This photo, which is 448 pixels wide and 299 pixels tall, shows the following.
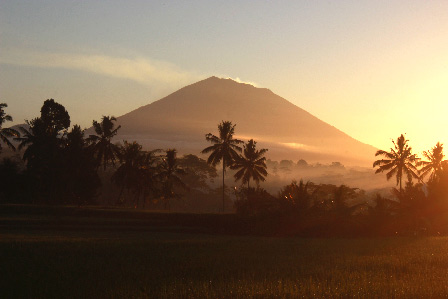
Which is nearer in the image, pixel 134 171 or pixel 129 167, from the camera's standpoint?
pixel 134 171

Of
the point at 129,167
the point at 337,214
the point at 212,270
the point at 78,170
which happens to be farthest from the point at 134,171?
the point at 212,270

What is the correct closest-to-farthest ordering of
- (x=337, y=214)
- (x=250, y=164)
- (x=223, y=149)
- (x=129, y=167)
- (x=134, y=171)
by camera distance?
(x=337, y=214) < (x=134, y=171) < (x=129, y=167) < (x=223, y=149) < (x=250, y=164)

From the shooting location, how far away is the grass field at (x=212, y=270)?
→ 15.2 metres

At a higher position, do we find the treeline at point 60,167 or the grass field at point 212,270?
the treeline at point 60,167

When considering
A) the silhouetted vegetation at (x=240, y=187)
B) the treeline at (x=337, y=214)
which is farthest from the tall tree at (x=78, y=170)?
the treeline at (x=337, y=214)

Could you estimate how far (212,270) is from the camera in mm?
19703

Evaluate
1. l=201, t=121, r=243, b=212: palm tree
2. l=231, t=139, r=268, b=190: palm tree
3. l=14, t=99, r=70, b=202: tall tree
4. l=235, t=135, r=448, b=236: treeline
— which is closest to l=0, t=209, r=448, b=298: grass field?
l=235, t=135, r=448, b=236: treeline

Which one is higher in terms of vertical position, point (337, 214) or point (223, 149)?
point (223, 149)

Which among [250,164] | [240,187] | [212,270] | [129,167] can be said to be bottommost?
[212,270]

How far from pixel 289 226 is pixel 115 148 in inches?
1449

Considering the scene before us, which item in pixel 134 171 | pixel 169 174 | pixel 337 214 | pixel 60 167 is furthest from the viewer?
pixel 169 174

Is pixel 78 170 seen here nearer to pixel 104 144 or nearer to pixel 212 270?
pixel 104 144

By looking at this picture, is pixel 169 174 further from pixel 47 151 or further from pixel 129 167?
pixel 47 151

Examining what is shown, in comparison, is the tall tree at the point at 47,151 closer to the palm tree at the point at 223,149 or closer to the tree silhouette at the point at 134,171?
the tree silhouette at the point at 134,171
